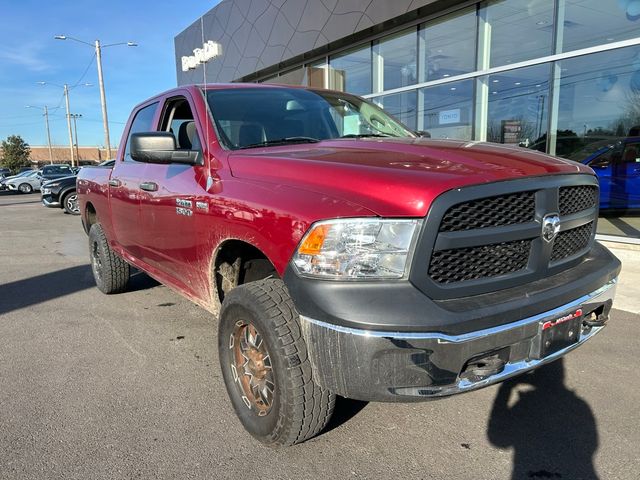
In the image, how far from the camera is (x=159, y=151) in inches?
116

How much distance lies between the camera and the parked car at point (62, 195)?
15469 mm

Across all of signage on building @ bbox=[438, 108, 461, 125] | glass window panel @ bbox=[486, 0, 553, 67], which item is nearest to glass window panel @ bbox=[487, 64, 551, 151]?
glass window panel @ bbox=[486, 0, 553, 67]

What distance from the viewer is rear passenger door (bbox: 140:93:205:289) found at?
3045 millimetres

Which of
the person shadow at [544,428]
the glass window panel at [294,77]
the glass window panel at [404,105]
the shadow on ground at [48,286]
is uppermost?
the glass window panel at [294,77]

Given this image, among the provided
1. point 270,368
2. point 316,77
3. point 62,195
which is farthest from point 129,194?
point 62,195

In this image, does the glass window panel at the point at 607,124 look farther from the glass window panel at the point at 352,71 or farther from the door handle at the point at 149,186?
the door handle at the point at 149,186

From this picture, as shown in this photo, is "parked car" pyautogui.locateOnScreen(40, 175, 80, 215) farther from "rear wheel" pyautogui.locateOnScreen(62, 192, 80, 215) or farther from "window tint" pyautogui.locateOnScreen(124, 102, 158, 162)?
"window tint" pyautogui.locateOnScreen(124, 102, 158, 162)

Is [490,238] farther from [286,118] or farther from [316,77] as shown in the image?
[316,77]

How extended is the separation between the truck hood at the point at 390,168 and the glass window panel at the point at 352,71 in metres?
9.90

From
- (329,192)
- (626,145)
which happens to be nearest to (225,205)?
(329,192)

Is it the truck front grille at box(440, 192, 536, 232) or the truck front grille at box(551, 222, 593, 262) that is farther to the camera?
the truck front grille at box(551, 222, 593, 262)

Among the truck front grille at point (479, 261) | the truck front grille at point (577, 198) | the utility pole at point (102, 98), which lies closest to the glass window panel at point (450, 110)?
the truck front grille at point (577, 198)

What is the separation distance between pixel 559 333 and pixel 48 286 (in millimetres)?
5620

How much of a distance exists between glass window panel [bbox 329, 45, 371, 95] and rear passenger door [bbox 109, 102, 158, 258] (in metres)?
8.35
